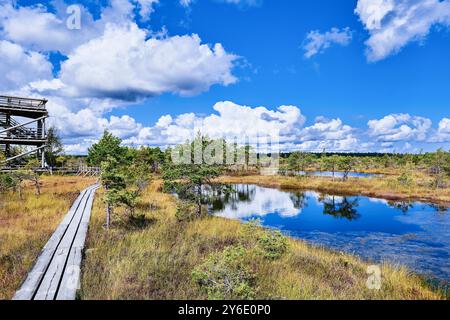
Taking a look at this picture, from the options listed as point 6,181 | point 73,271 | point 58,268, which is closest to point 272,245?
point 73,271

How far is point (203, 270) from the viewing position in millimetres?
8523

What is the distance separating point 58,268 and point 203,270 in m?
4.26

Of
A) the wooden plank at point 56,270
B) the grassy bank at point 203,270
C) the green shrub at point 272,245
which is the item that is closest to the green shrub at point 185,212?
the grassy bank at point 203,270

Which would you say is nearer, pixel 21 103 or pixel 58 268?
pixel 58 268

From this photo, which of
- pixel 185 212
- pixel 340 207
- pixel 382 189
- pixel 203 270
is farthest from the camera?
pixel 382 189

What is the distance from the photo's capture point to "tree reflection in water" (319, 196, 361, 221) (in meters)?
25.8

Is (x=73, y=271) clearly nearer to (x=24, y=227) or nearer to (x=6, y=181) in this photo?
(x=24, y=227)

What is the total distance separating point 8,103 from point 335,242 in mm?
37014

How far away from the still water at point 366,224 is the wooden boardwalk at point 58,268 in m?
7.41

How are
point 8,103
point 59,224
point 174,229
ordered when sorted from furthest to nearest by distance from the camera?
point 8,103
point 174,229
point 59,224
